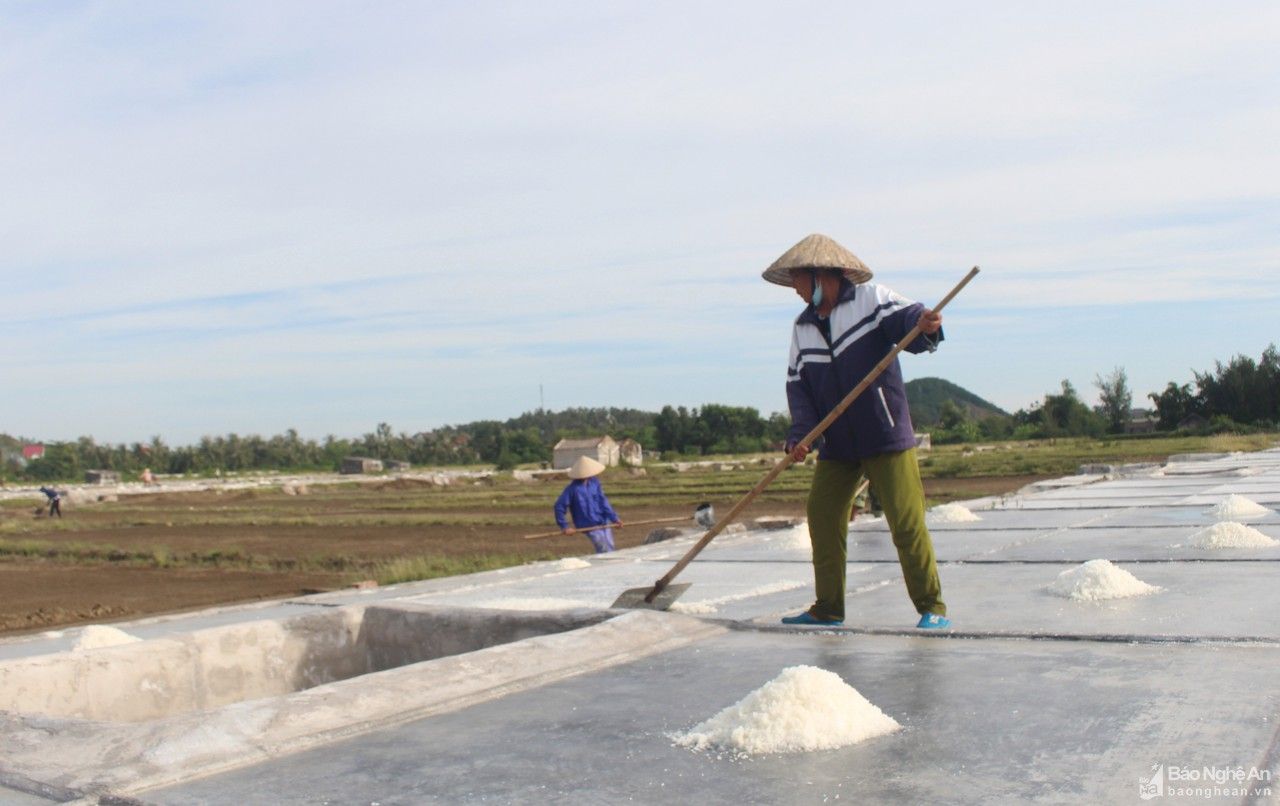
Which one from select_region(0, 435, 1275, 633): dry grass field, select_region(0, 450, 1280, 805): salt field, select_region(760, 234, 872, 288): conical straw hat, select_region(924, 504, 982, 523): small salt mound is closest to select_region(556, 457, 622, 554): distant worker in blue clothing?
select_region(0, 435, 1275, 633): dry grass field

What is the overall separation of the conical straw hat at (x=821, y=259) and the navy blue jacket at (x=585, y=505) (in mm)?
6066

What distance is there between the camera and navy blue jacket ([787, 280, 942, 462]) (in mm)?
4406

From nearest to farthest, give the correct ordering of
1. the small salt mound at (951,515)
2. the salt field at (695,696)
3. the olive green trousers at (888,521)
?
1. the salt field at (695,696)
2. the olive green trousers at (888,521)
3. the small salt mound at (951,515)

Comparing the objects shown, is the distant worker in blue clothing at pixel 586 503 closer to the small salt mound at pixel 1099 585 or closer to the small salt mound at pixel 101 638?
the small salt mound at pixel 101 638

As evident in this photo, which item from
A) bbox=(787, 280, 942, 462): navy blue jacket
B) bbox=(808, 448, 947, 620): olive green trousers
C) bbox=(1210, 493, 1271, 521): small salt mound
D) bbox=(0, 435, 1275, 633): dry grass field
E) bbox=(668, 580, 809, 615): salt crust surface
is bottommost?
bbox=(0, 435, 1275, 633): dry grass field

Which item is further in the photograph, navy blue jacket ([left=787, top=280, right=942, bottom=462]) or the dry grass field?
the dry grass field

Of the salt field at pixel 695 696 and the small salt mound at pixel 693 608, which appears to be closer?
the salt field at pixel 695 696

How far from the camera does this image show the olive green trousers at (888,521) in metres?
4.32

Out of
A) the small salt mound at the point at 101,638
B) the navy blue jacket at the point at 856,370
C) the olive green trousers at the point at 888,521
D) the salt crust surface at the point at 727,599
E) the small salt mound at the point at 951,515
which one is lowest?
the small salt mound at the point at 101,638

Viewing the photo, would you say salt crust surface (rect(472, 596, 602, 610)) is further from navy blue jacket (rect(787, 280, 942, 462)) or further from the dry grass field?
the dry grass field

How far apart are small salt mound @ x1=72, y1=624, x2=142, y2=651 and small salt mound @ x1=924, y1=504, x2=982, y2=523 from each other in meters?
5.87

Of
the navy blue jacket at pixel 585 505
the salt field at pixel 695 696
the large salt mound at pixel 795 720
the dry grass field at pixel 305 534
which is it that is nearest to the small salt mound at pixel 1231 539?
the salt field at pixel 695 696

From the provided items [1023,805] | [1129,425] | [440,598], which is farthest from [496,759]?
[1129,425]

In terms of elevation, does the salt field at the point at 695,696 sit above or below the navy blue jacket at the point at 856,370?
below
